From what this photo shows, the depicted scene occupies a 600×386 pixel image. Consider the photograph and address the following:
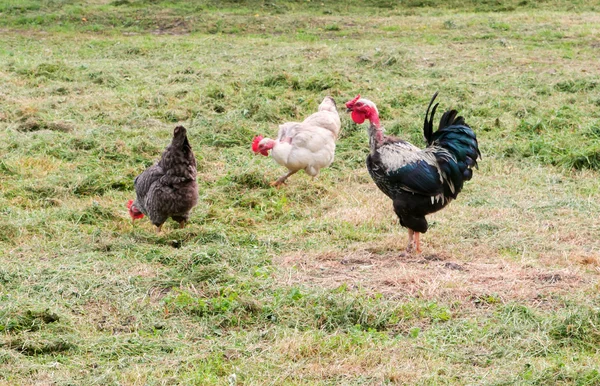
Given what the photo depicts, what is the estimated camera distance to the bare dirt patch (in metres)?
6.46

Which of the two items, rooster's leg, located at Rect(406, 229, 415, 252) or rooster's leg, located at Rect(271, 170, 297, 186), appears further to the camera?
rooster's leg, located at Rect(271, 170, 297, 186)

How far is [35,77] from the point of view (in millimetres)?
14859

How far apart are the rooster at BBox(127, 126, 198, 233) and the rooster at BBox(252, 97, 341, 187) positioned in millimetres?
1772

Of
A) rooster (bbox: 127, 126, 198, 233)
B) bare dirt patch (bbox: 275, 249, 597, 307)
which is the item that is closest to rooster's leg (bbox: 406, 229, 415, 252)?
bare dirt patch (bbox: 275, 249, 597, 307)

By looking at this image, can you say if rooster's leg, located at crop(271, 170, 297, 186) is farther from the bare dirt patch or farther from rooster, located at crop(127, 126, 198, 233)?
the bare dirt patch

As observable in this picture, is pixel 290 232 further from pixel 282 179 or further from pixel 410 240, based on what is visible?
pixel 282 179

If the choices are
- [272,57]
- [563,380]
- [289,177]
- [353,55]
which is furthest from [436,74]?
[563,380]

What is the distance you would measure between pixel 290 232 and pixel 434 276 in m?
1.93

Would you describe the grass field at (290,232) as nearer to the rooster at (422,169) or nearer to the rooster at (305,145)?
the rooster at (305,145)

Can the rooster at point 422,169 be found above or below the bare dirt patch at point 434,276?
above

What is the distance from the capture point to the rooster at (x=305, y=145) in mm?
9836

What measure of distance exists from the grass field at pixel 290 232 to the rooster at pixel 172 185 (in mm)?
284

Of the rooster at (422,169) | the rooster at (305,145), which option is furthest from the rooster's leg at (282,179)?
the rooster at (422,169)

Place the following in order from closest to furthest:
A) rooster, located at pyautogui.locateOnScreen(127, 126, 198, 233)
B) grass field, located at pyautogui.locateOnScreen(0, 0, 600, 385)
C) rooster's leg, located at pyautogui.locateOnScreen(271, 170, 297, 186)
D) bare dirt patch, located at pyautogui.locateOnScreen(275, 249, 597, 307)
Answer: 1. grass field, located at pyautogui.locateOnScreen(0, 0, 600, 385)
2. bare dirt patch, located at pyautogui.locateOnScreen(275, 249, 597, 307)
3. rooster, located at pyautogui.locateOnScreen(127, 126, 198, 233)
4. rooster's leg, located at pyautogui.locateOnScreen(271, 170, 297, 186)
